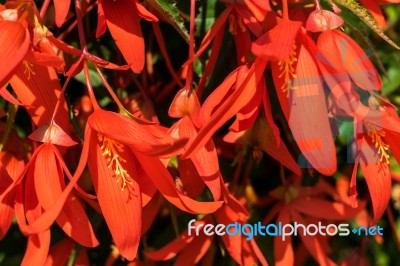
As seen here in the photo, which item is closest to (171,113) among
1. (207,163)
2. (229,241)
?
(207,163)

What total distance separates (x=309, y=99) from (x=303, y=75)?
0.9 inches

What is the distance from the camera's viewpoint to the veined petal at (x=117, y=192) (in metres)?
0.63

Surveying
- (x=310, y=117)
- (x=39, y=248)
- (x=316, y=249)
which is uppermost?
(x=310, y=117)

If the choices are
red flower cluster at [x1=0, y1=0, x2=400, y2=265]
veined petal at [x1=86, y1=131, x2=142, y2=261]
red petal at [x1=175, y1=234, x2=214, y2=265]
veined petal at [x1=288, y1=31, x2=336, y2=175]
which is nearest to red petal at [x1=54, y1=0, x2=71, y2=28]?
red flower cluster at [x1=0, y1=0, x2=400, y2=265]

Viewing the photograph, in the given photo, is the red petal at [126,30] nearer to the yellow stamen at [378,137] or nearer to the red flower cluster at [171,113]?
the red flower cluster at [171,113]

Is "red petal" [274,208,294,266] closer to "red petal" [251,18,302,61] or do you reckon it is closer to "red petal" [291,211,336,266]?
"red petal" [291,211,336,266]

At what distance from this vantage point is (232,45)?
2.76 ft

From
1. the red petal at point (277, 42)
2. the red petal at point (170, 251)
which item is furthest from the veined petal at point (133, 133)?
the red petal at point (170, 251)

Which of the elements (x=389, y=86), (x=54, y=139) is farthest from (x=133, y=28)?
(x=389, y=86)

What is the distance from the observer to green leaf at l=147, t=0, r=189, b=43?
669 millimetres

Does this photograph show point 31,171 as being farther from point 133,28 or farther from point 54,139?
point 133,28

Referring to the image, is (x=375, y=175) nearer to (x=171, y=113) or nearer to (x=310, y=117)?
(x=310, y=117)

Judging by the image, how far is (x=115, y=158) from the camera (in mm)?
639

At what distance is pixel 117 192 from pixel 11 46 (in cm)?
16
